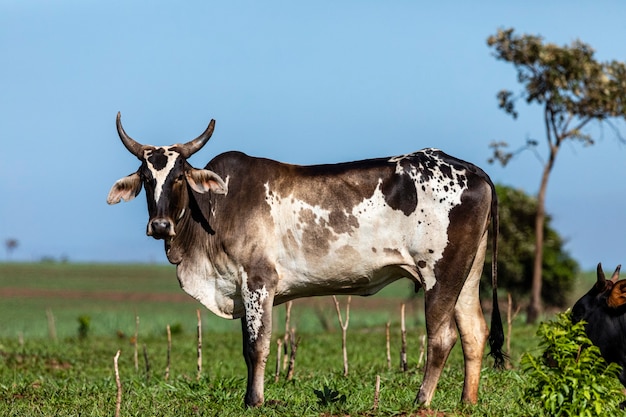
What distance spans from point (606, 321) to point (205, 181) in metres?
3.74

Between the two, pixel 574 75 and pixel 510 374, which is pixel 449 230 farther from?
pixel 574 75

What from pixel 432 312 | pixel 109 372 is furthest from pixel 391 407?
pixel 109 372

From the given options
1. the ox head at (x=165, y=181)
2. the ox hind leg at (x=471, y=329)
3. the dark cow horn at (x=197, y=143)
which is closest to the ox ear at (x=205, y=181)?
the ox head at (x=165, y=181)

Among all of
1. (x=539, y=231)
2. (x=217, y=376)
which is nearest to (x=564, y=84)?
(x=539, y=231)

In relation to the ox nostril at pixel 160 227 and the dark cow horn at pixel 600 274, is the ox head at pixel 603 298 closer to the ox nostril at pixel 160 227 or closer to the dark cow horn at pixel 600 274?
the dark cow horn at pixel 600 274

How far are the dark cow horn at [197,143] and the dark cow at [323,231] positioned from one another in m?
0.01

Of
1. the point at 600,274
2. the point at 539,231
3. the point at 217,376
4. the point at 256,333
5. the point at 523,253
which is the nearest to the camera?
the point at 600,274

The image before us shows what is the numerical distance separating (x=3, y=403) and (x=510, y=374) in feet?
17.4

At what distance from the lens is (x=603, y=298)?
28.3ft

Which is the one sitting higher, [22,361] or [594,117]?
[594,117]

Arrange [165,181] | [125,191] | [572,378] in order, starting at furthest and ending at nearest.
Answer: [125,191]
[165,181]
[572,378]

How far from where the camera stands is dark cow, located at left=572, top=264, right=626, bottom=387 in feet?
28.2

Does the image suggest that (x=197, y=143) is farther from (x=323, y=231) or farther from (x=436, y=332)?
(x=436, y=332)

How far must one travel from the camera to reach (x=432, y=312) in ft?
28.4
